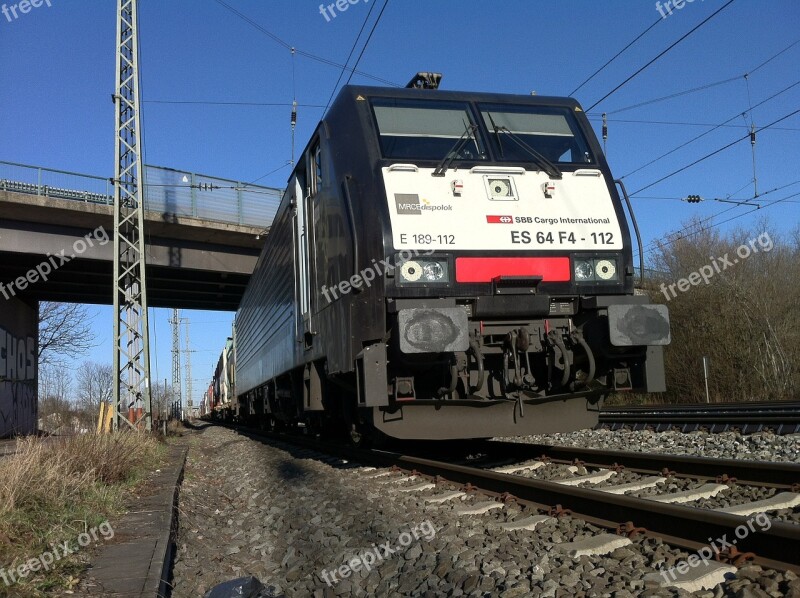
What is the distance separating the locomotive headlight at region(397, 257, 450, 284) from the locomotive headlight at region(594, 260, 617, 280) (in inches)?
56.3

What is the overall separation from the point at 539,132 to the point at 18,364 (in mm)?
22556

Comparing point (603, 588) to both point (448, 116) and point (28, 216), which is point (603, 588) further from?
point (28, 216)

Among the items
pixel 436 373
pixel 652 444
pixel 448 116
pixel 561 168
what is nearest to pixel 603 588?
pixel 436 373

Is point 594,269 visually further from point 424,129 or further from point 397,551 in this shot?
point 397,551

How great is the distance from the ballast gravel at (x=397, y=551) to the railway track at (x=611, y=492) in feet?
0.32

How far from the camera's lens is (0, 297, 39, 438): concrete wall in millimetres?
21625

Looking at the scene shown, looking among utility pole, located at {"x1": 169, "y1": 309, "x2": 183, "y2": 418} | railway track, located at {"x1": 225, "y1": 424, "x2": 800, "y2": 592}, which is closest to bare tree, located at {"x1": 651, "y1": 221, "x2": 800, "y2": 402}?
railway track, located at {"x1": 225, "y1": 424, "x2": 800, "y2": 592}

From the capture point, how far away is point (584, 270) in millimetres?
6184

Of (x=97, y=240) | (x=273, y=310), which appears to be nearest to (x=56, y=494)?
(x=273, y=310)

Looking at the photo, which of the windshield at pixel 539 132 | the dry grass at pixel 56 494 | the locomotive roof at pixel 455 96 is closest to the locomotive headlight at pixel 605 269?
the windshield at pixel 539 132

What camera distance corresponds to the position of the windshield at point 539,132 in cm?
675

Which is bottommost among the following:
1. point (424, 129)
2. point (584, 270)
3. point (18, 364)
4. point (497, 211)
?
point (584, 270)

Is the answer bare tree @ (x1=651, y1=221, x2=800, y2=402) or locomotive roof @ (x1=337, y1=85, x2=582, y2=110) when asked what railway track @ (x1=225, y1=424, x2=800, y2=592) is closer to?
locomotive roof @ (x1=337, y1=85, x2=582, y2=110)

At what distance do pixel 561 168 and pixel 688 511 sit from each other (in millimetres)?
3782
